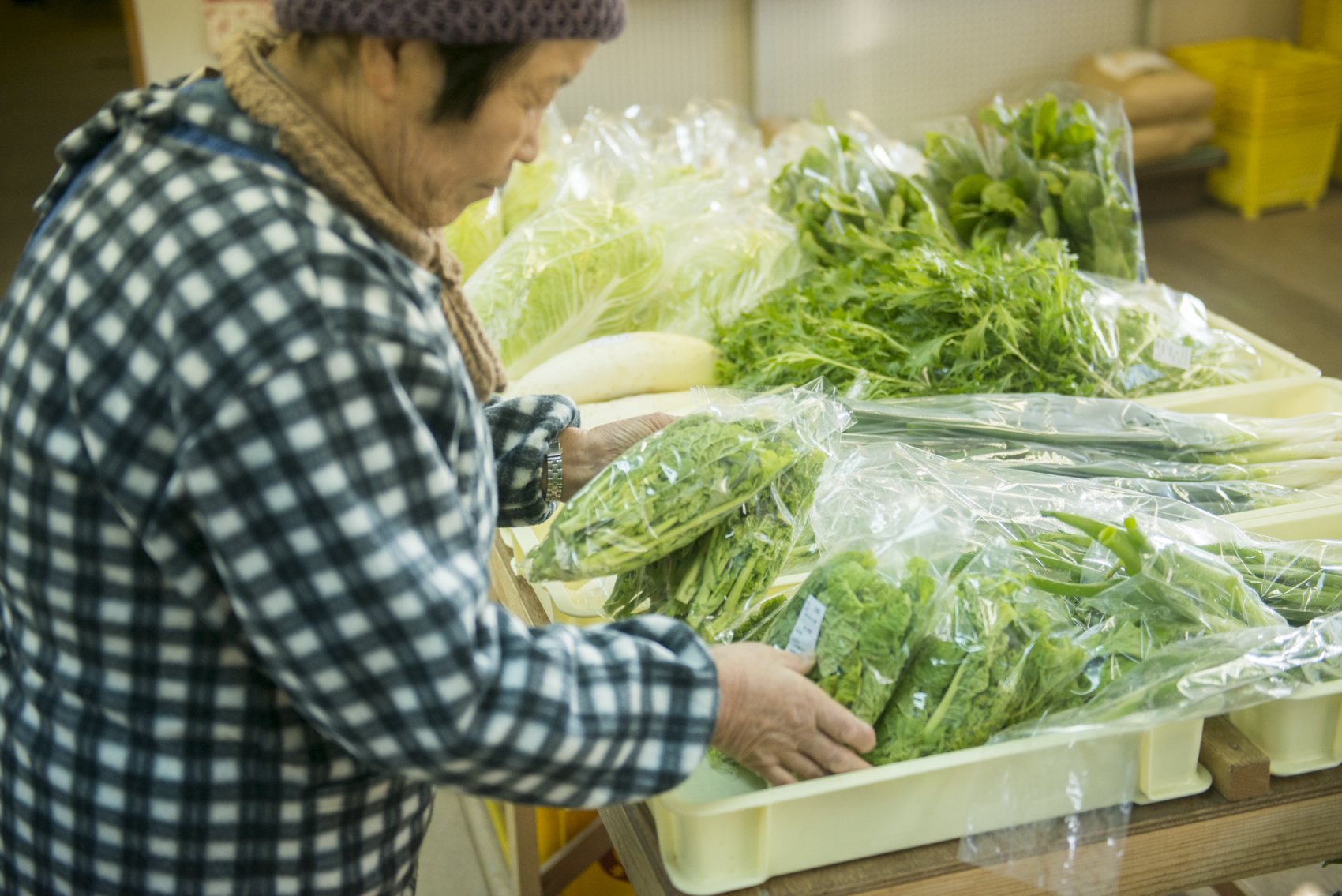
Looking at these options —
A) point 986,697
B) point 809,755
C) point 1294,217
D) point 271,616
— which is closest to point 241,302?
point 271,616

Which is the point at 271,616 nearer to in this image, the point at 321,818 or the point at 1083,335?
the point at 321,818

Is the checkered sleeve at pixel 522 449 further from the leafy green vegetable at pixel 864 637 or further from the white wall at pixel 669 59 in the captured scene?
the white wall at pixel 669 59

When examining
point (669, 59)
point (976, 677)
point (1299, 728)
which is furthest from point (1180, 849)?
point (669, 59)

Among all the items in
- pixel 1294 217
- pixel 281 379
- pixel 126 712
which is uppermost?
pixel 281 379

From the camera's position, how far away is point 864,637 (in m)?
Result: 1.05

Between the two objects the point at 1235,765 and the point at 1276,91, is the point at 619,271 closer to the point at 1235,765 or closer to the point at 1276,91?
the point at 1235,765

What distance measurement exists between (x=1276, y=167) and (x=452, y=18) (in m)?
4.77

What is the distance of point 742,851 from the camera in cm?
102

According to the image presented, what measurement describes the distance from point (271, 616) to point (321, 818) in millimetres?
253

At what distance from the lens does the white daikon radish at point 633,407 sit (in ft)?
Answer: 6.50

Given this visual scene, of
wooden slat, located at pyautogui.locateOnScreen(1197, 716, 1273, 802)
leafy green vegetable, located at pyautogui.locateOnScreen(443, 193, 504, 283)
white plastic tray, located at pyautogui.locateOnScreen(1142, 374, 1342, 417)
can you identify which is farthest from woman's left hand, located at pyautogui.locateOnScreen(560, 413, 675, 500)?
leafy green vegetable, located at pyautogui.locateOnScreen(443, 193, 504, 283)

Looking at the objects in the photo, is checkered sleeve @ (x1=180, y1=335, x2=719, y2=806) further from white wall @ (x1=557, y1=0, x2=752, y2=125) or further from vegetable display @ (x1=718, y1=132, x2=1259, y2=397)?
white wall @ (x1=557, y1=0, x2=752, y2=125)

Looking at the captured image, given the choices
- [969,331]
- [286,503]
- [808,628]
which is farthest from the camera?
[969,331]

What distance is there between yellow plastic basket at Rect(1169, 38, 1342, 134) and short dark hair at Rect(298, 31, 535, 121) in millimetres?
4559
